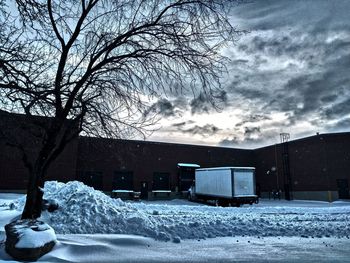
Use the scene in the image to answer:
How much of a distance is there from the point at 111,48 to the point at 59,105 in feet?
9.04

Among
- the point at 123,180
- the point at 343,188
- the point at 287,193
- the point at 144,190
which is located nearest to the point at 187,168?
the point at 144,190

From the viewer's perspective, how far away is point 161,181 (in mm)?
54219

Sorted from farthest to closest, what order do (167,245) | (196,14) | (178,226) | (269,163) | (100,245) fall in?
(269,163)
(178,226)
(196,14)
(167,245)
(100,245)

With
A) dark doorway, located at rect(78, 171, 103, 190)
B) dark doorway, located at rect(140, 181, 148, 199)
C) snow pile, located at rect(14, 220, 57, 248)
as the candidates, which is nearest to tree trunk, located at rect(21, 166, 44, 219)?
snow pile, located at rect(14, 220, 57, 248)

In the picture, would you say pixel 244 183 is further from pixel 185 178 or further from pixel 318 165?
pixel 185 178

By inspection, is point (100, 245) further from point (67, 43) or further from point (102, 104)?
point (67, 43)

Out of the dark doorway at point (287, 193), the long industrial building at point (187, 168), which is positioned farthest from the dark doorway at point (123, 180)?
the dark doorway at point (287, 193)

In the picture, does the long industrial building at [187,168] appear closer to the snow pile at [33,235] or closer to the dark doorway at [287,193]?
the dark doorway at [287,193]

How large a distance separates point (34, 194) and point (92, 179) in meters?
37.9

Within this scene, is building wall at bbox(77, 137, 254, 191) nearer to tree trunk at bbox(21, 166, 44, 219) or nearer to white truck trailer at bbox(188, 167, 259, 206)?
white truck trailer at bbox(188, 167, 259, 206)

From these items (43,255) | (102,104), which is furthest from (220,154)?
(43,255)

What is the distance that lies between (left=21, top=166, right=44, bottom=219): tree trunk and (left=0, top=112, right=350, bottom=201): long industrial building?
30416 millimetres

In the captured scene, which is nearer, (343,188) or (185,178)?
(343,188)

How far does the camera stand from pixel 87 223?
12.8m
